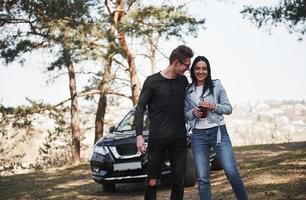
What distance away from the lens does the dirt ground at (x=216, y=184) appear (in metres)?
7.46

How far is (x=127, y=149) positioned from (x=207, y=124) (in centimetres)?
388

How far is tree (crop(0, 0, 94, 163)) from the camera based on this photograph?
13.9 metres

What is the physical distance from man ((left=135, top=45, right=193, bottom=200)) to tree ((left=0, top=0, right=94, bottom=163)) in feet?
29.5

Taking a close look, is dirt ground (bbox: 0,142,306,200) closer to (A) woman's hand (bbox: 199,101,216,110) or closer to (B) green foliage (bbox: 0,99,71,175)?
(A) woman's hand (bbox: 199,101,216,110)

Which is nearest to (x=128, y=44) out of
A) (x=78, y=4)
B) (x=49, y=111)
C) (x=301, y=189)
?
(x=78, y=4)

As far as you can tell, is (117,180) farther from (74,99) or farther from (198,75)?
(74,99)

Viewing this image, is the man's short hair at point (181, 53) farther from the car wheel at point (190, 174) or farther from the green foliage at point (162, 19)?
the green foliage at point (162, 19)

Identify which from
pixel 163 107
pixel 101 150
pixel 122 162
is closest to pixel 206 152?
pixel 163 107

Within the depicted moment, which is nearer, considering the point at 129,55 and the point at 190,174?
the point at 190,174

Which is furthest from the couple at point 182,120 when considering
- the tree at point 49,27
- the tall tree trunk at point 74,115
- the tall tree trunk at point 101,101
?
the tall tree trunk at point 74,115

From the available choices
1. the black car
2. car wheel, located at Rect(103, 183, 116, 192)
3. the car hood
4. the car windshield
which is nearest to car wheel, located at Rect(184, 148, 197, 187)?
the black car

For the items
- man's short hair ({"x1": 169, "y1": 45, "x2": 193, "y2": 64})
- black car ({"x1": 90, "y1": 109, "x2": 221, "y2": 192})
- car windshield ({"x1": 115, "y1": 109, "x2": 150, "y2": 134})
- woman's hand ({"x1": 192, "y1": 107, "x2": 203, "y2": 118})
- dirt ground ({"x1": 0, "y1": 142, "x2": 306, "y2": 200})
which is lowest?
dirt ground ({"x1": 0, "y1": 142, "x2": 306, "y2": 200})

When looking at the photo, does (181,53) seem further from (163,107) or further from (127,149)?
(127,149)

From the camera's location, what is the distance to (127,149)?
8.77m
